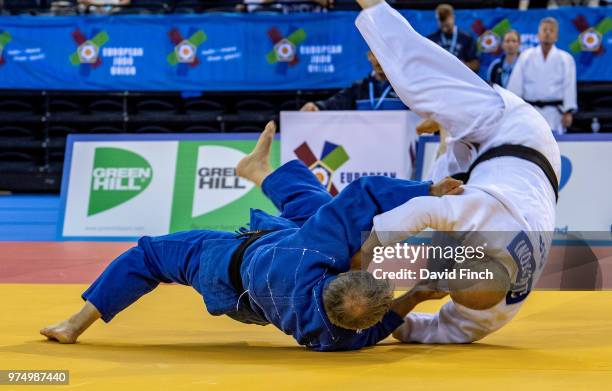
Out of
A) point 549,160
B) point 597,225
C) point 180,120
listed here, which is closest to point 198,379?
point 549,160

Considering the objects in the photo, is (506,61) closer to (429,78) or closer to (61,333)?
(429,78)

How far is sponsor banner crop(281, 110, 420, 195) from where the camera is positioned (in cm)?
739

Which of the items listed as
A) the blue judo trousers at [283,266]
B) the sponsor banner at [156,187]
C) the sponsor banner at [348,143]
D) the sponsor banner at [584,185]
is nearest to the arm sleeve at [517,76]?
the sponsor banner at [584,185]

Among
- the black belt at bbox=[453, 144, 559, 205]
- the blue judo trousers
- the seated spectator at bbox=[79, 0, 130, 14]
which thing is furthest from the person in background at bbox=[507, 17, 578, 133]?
the blue judo trousers

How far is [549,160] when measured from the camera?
3.53 metres

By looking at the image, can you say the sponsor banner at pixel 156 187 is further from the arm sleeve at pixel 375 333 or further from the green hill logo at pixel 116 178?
the arm sleeve at pixel 375 333

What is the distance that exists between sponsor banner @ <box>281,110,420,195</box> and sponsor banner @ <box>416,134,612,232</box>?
0.94ft

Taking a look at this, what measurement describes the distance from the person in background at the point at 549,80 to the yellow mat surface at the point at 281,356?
17.3 ft

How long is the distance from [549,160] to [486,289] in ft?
2.12

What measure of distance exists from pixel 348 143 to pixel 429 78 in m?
3.84

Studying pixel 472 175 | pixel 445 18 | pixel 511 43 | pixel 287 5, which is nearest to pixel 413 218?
pixel 472 175

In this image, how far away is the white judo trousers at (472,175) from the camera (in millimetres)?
3135

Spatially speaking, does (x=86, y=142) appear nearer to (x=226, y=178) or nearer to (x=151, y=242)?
(x=226, y=178)

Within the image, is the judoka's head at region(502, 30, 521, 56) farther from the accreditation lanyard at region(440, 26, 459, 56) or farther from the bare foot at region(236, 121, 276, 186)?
the bare foot at region(236, 121, 276, 186)
